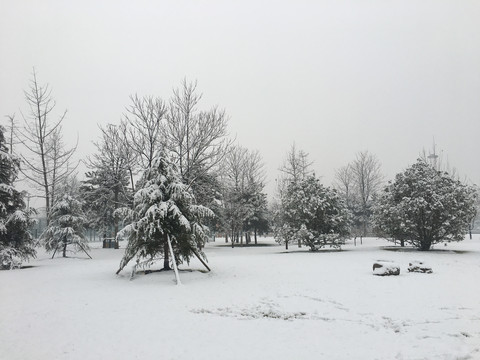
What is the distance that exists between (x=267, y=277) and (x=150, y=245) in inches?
180

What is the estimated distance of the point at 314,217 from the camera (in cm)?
2291

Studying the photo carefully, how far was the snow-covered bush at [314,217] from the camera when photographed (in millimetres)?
22906

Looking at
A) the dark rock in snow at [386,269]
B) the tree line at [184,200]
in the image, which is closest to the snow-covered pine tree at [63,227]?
the tree line at [184,200]

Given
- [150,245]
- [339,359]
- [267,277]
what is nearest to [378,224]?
[267,277]

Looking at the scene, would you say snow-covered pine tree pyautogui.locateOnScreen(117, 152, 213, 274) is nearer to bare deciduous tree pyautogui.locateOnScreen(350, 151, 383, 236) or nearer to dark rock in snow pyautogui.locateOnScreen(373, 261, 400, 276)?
dark rock in snow pyautogui.locateOnScreen(373, 261, 400, 276)

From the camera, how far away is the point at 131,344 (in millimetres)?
5551

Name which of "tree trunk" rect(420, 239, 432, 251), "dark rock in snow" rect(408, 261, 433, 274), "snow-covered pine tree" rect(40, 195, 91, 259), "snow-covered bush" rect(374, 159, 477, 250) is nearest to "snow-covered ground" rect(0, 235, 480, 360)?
"dark rock in snow" rect(408, 261, 433, 274)

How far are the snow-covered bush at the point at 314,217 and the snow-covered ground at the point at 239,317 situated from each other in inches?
412

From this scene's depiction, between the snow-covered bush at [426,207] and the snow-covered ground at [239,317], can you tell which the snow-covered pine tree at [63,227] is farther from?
the snow-covered bush at [426,207]

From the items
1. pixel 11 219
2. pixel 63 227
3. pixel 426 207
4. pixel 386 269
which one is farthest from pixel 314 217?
pixel 11 219

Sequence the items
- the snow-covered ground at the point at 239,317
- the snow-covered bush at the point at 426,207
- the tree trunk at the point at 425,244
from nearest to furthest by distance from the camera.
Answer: the snow-covered ground at the point at 239,317
the snow-covered bush at the point at 426,207
the tree trunk at the point at 425,244

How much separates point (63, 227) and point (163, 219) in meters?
11.6

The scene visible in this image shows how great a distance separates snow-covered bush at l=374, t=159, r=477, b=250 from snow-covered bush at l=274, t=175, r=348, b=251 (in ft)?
9.22

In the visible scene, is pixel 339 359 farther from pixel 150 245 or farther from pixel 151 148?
pixel 151 148
